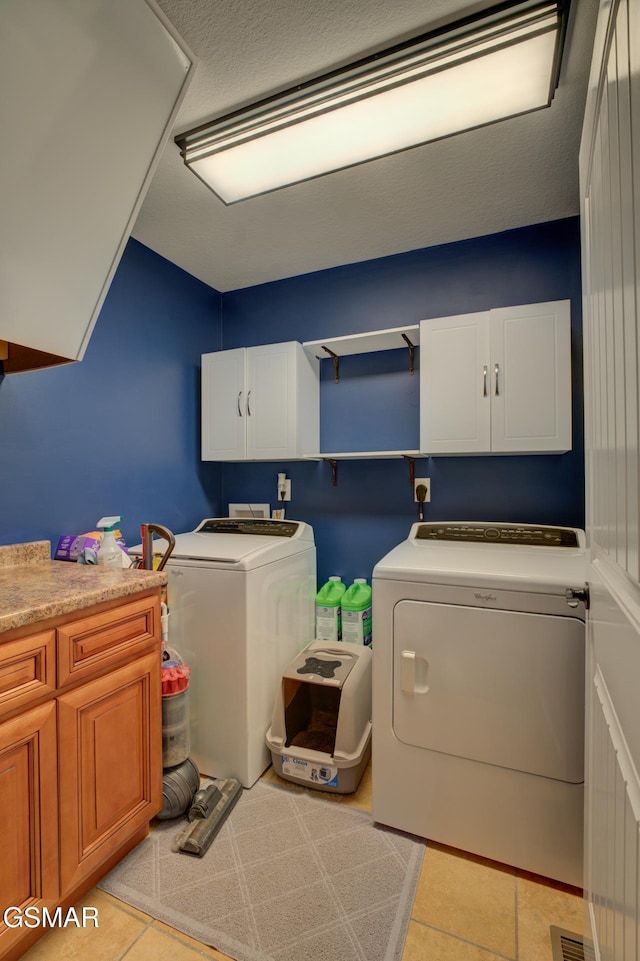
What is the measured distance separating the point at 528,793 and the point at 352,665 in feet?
2.65

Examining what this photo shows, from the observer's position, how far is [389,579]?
155cm

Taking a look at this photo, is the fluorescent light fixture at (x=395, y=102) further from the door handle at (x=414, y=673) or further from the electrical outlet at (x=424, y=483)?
the door handle at (x=414, y=673)

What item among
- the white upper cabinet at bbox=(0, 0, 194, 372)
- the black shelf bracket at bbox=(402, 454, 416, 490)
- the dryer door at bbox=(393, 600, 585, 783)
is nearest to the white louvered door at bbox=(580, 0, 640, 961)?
the dryer door at bbox=(393, 600, 585, 783)

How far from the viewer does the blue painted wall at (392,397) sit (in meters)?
2.11

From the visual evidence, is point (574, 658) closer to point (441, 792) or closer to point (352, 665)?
point (441, 792)

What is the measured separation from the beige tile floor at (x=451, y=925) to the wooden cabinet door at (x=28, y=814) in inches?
7.7

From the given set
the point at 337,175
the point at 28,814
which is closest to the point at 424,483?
the point at 337,175

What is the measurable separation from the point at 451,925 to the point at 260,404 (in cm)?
221

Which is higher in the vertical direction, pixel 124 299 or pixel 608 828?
pixel 124 299

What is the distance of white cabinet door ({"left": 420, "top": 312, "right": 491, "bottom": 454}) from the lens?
197cm

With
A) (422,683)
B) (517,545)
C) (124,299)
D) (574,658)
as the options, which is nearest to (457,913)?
(422,683)

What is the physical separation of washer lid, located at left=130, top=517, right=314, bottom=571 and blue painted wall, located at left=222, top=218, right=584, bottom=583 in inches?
12.6


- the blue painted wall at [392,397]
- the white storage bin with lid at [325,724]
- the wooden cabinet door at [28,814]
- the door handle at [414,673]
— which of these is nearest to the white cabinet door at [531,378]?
the blue painted wall at [392,397]

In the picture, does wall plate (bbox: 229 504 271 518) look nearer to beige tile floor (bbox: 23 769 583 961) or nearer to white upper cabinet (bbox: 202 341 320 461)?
white upper cabinet (bbox: 202 341 320 461)
